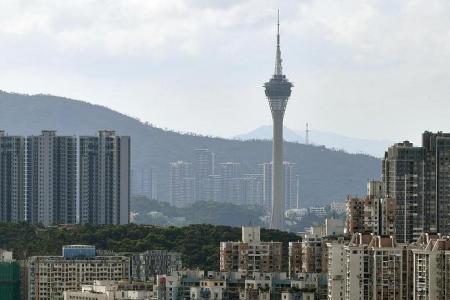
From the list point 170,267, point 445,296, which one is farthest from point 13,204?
point 445,296

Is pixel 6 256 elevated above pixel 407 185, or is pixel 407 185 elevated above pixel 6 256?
pixel 407 185

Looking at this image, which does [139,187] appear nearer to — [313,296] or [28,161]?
[28,161]

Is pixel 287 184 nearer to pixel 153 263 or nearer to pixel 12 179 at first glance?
pixel 12 179

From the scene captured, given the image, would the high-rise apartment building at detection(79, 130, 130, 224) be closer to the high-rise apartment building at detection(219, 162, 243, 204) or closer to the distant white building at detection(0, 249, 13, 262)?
the distant white building at detection(0, 249, 13, 262)

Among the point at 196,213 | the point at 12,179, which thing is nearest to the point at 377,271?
the point at 12,179

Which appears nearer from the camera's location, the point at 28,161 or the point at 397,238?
the point at 397,238

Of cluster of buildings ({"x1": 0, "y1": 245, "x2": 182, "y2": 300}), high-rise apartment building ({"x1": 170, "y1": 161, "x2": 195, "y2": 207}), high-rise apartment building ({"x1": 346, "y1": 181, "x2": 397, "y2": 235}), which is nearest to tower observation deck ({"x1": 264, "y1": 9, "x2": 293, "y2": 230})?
high-rise apartment building ({"x1": 170, "y1": 161, "x2": 195, "y2": 207})
